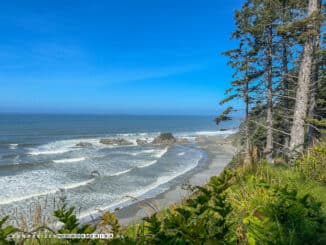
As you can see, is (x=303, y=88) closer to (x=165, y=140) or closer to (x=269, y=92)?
(x=269, y=92)

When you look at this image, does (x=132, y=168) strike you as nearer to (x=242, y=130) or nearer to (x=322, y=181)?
(x=242, y=130)

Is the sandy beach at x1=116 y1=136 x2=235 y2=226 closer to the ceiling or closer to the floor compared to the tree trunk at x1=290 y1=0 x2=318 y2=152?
closer to the floor

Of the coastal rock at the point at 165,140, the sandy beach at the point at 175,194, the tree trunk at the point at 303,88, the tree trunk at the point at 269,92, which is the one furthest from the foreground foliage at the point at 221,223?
the coastal rock at the point at 165,140

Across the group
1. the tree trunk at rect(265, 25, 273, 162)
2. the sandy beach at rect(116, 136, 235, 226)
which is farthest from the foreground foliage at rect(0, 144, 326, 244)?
the tree trunk at rect(265, 25, 273, 162)

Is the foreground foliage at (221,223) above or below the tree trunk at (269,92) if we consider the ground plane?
below

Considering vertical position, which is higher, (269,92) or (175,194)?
(269,92)

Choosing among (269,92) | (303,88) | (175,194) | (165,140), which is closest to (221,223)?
(303,88)

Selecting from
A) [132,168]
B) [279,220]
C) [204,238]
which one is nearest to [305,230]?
[279,220]

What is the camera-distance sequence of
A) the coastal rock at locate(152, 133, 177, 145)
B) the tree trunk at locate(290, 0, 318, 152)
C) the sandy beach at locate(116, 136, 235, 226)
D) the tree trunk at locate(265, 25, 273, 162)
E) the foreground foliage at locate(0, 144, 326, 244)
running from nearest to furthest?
the foreground foliage at locate(0, 144, 326, 244) → the tree trunk at locate(290, 0, 318, 152) → the sandy beach at locate(116, 136, 235, 226) → the tree trunk at locate(265, 25, 273, 162) → the coastal rock at locate(152, 133, 177, 145)

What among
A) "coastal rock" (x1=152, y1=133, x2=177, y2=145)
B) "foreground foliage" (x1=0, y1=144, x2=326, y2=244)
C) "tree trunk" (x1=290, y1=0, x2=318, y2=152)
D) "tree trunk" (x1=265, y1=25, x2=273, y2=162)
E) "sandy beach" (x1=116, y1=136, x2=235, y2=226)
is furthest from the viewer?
"coastal rock" (x1=152, y1=133, x2=177, y2=145)

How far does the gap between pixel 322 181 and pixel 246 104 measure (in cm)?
1180

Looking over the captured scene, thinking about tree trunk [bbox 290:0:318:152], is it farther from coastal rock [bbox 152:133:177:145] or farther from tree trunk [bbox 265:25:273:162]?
coastal rock [bbox 152:133:177:145]

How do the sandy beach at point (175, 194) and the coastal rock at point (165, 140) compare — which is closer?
the sandy beach at point (175, 194)

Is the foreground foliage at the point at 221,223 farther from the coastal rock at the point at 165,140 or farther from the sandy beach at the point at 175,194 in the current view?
the coastal rock at the point at 165,140
